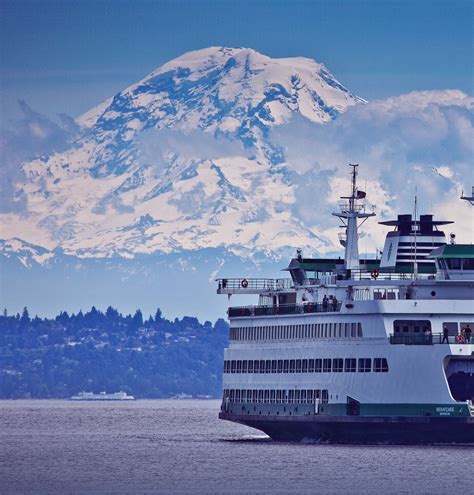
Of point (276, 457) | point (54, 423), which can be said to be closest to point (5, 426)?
point (54, 423)

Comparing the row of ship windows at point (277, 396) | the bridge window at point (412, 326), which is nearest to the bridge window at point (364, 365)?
the bridge window at point (412, 326)

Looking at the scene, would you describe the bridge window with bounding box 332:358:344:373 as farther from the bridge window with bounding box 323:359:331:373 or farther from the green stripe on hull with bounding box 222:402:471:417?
the green stripe on hull with bounding box 222:402:471:417

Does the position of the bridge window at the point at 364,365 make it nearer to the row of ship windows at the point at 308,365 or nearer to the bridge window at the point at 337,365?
the row of ship windows at the point at 308,365

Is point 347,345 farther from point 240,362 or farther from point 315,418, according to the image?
point 240,362

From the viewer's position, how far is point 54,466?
110 metres

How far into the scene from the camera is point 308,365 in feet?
376

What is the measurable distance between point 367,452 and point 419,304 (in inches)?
303

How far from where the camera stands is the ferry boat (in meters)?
107

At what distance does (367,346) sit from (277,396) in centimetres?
1032

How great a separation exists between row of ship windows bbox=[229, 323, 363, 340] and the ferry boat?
0.17 feet

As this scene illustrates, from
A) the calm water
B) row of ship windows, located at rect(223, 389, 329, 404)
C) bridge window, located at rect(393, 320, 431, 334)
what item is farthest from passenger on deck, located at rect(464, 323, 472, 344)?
row of ship windows, located at rect(223, 389, 329, 404)

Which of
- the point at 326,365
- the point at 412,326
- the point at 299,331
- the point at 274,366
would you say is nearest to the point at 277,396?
the point at 274,366

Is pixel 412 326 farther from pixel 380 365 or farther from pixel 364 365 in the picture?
pixel 364 365

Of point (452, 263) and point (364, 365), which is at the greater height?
point (452, 263)
